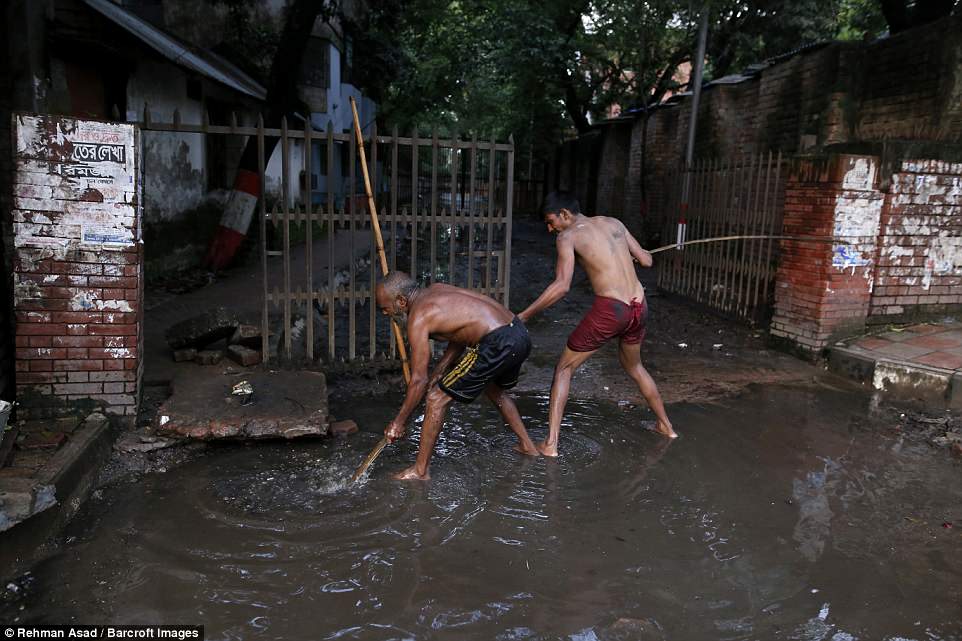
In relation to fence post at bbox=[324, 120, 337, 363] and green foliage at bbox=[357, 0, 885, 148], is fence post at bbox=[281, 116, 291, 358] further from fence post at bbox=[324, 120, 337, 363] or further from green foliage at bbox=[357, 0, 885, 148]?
green foliage at bbox=[357, 0, 885, 148]

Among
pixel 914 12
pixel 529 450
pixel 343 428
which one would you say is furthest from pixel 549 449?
pixel 914 12

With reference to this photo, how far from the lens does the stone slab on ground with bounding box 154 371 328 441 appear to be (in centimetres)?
436

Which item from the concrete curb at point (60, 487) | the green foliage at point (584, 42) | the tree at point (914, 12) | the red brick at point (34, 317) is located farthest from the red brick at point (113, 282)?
the tree at point (914, 12)

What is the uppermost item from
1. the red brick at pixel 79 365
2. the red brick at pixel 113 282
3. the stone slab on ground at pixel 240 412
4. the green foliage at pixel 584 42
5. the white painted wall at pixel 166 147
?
the green foliage at pixel 584 42

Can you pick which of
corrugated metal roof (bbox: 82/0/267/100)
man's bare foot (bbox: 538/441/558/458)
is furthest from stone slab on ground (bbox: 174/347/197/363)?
corrugated metal roof (bbox: 82/0/267/100)

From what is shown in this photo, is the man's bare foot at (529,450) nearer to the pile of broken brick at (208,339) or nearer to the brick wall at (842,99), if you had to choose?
the pile of broken brick at (208,339)

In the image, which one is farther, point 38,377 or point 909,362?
point 909,362

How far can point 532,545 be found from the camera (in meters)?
3.39

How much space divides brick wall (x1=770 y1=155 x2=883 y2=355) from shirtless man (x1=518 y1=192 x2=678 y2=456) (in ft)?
9.41

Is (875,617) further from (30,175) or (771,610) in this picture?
(30,175)

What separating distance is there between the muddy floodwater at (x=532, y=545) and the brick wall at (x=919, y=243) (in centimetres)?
274

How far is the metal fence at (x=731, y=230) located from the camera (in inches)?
317

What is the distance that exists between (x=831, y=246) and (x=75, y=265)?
6.41 meters

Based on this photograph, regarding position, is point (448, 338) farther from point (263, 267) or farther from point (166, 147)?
point (166, 147)
